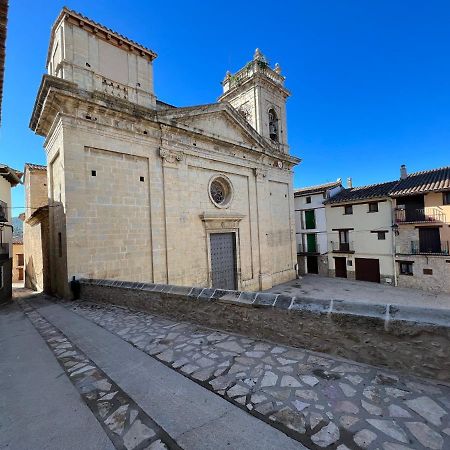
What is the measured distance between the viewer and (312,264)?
69.5 feet

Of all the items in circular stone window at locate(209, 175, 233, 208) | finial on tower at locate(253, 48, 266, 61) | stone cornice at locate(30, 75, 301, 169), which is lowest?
circular stone window at locate(209, 175, 233, 208)

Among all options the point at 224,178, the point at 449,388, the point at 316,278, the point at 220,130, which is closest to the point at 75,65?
the point at 220,130

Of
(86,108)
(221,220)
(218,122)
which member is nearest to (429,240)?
(221,220)

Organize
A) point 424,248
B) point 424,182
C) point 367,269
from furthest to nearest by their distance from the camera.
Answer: point 367,269 < point 424,182 < point 424,248

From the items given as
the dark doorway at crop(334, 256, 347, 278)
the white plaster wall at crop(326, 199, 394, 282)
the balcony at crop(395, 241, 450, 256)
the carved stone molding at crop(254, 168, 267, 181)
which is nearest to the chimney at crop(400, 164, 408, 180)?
the white plaster wall at crop(326, 199, 394, 282)

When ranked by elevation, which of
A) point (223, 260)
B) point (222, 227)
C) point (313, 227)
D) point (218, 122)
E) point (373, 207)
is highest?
point (218, 122)

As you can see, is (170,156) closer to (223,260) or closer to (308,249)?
(223,260)

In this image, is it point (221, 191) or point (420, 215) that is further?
point (420, 215)

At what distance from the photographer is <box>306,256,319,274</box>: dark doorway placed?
2084 cm

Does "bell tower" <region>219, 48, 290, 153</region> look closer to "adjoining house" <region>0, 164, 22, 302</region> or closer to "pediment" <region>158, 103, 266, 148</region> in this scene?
"pediment" <region>158, 103, 266, 148</region>

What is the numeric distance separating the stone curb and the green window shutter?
60.5 feet

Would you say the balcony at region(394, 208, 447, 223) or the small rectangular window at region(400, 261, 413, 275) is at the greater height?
the balcony at region(394, 208, 447, 223)

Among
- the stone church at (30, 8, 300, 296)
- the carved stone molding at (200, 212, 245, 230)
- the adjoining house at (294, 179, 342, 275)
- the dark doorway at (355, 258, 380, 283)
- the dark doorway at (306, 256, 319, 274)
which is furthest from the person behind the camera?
the dark doorway at (306, 256, 319, 274)

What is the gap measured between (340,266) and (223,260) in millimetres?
11206
